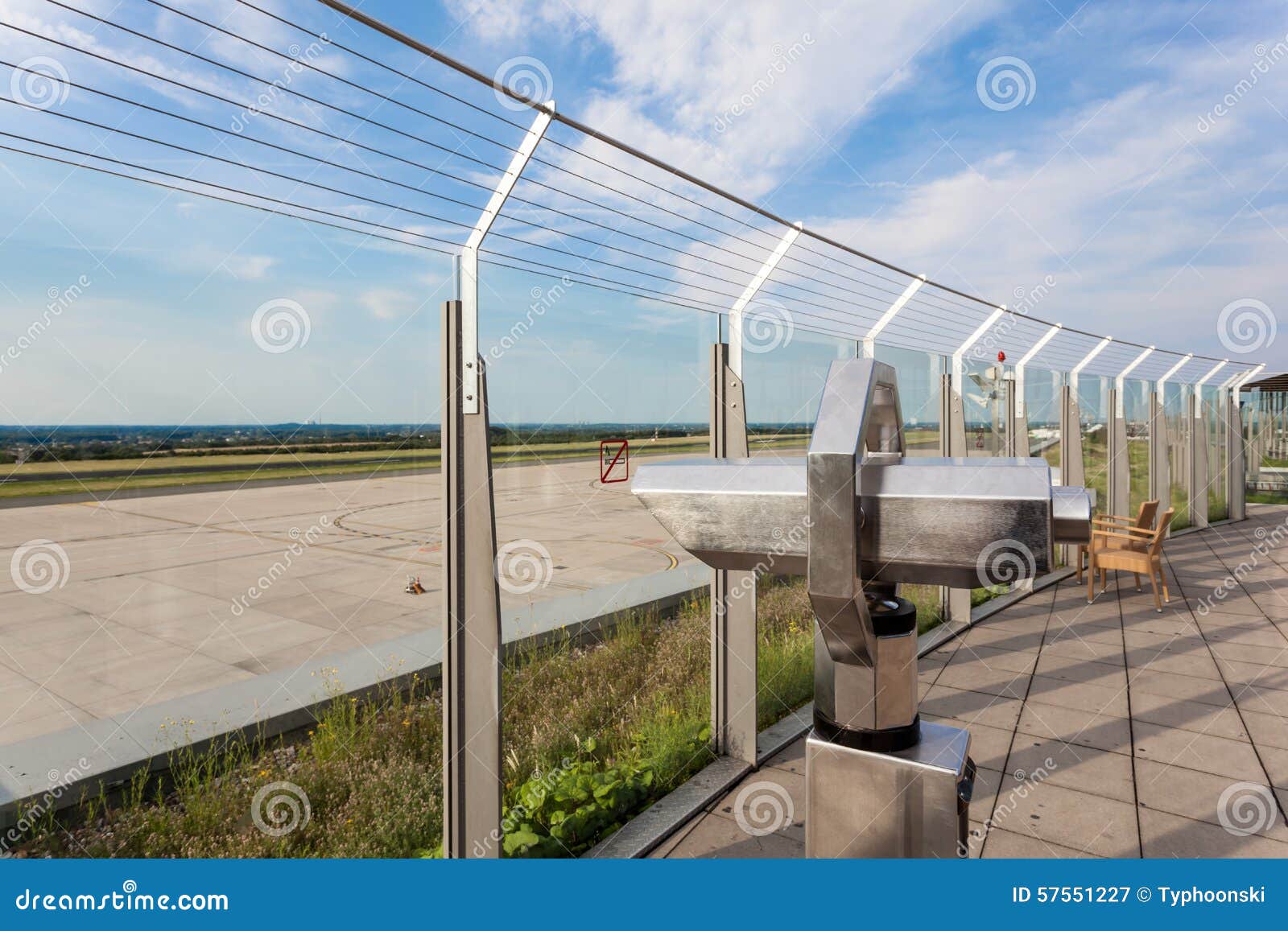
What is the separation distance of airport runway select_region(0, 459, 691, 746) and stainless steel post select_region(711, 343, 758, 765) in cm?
64

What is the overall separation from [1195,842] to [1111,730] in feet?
4.32

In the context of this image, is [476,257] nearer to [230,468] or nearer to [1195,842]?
[230,468]

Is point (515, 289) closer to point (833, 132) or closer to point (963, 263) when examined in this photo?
point (833, 132)

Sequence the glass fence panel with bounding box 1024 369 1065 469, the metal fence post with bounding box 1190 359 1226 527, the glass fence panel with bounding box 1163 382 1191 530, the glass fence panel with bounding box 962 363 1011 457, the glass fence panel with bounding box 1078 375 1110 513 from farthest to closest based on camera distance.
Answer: the metal fence post with bounding box 1190 359 1226 527, the glass fence panel with bounding box 1163 382 1191 530, the glass fence panel with bounding box 1078 375 1110 513, the glass fence panel with bounding box 1024 369 1065 469, the glass fence panel with bounding box 962 363 1011 457

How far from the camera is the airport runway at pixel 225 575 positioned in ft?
7.21

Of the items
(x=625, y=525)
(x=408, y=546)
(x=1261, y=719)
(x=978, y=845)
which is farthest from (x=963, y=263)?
(x=408, y=546)

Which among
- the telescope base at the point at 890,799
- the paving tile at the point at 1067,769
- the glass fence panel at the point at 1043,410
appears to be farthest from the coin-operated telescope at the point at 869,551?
the glass fence panel at the point at 1043,410

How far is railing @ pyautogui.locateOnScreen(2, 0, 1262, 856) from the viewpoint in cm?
190

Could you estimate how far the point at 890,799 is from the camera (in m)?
0.71

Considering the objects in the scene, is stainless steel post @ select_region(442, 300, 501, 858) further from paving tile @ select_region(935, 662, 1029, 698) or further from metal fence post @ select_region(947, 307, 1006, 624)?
metal fence post @ select_region(947, 307, 1006, 624)

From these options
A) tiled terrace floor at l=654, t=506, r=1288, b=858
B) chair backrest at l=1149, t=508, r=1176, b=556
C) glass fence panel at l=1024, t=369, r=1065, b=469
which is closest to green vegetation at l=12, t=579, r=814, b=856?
tiled terrace floor at l=654, t=506, r=1288, b=858

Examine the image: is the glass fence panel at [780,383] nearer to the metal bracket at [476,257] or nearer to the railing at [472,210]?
the railing at [472,210]

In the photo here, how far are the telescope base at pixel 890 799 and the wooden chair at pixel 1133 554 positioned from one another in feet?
26.3

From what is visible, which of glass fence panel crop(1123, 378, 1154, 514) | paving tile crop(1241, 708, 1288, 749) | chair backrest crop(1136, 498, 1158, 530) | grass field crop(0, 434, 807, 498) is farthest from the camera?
glass fence panel crop(1123, 378, 1154, 514)
